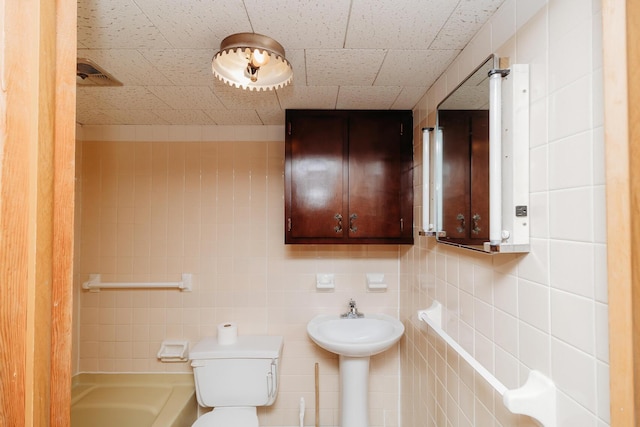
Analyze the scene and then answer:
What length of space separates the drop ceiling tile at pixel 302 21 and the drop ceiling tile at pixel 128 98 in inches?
34.0

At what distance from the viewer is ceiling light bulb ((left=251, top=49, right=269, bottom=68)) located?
3.39ft

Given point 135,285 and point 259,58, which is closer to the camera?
point 259,58

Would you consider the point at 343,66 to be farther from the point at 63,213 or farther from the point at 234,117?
the point at 63,213

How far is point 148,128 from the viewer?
2102mm

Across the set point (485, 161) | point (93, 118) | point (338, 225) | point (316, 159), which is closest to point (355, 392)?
point (338, 225)

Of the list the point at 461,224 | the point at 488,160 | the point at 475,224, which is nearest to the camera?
the point at 488,160

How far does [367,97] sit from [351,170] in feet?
1.37

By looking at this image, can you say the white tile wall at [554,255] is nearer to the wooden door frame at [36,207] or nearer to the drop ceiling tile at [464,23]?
the drop ceiling tile at [464,23]

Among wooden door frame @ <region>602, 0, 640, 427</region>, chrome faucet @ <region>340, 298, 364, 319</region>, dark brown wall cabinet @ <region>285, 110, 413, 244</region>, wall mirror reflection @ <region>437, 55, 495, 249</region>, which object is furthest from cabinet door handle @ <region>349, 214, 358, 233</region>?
wooden door frame @ <region>602, 0, 640, 427</region>

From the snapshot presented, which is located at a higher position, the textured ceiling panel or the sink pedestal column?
the textured ceiling panel

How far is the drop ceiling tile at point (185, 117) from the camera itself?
72.9 inches

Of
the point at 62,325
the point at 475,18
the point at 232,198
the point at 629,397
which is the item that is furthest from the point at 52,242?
the point at 232,198

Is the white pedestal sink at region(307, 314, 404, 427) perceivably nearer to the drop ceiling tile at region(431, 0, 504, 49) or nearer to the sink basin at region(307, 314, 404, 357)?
the sink basin at region(307, 314, 404, 357)

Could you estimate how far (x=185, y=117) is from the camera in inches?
76.5
